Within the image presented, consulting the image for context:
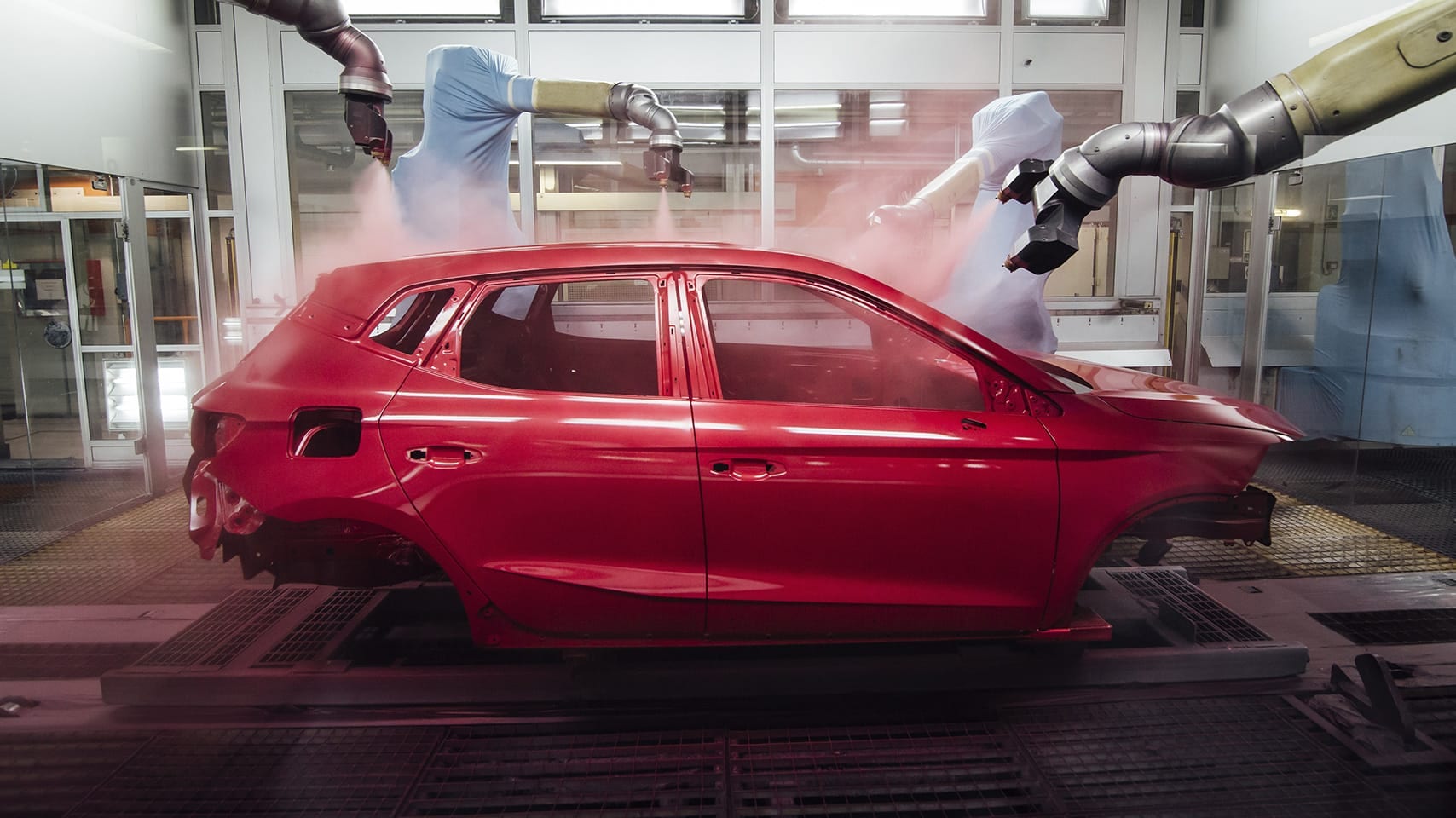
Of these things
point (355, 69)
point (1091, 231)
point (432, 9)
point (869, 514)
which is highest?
point (432, 9)

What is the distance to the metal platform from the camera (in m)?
2.63

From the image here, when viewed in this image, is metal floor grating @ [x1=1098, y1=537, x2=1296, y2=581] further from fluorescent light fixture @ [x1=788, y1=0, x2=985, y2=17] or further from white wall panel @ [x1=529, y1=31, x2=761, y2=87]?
white wall panel @ [x1=529, y1=31, x2=761, y2=87]

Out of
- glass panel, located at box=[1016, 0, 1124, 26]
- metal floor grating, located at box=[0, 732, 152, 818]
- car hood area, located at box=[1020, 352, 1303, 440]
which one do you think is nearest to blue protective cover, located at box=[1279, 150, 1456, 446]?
glass panel, located at box=[1016, 0, 1124, 26]

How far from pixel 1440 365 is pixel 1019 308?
2.84 meters

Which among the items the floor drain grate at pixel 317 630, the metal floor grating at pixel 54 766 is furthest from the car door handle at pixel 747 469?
the metal floor grating at pixel 54 766

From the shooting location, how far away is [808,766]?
235 centimetres

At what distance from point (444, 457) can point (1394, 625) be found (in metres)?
3.92

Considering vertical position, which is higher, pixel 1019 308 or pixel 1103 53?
pixel 1103 53

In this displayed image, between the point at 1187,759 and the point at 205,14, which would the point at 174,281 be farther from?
the point at 1187,759

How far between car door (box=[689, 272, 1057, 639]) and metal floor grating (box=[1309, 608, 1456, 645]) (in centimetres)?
174

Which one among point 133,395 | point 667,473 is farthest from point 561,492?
point 133,395

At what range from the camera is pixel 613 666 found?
2688 mm

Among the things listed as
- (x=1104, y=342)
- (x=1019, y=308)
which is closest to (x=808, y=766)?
(x=1019, y=308)

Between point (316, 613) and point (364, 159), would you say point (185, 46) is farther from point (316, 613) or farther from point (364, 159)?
point (316, 613)
